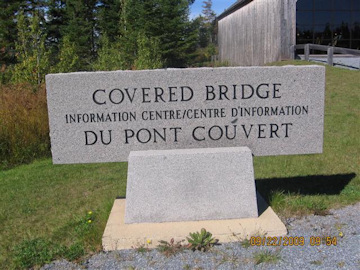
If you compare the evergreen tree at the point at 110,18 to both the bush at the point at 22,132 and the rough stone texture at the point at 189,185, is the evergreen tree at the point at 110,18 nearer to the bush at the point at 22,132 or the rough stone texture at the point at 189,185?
the bush at the point at 22,132

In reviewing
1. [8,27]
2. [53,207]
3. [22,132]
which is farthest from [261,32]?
[8,27]

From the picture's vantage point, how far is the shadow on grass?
17.7 ft

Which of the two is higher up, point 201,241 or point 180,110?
point 180,110

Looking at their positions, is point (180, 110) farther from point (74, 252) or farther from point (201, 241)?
point (74, 252)

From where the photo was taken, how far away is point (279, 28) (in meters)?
17.8

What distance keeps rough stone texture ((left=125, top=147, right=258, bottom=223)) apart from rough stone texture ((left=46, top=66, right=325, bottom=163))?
0.95 feet

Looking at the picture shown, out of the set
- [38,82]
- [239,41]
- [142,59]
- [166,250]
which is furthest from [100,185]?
[239,41]

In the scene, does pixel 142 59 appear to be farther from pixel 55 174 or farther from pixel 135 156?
pixel 135 156

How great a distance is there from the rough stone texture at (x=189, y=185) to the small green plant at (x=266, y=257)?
72 centimetres

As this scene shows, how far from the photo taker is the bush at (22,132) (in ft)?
25.7

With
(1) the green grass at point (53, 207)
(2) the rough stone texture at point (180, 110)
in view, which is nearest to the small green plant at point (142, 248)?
(1) the green grass at point (53, 207)

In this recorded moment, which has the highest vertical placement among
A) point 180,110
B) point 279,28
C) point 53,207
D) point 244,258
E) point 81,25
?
point 81,25

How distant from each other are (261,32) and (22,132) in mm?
14621

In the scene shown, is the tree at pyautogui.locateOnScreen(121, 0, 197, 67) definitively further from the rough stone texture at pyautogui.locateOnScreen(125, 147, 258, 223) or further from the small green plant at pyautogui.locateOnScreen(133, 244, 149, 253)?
the small green plant at pyautogui.locateOnScreen(133, 244, 149, 253)
